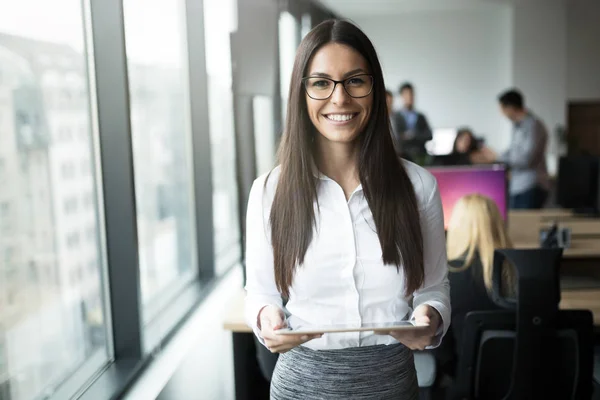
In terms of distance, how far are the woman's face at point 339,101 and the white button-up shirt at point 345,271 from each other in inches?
4.5

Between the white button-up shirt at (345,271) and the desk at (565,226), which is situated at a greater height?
the white button-up shirt at (345,271)

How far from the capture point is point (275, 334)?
1077 mm

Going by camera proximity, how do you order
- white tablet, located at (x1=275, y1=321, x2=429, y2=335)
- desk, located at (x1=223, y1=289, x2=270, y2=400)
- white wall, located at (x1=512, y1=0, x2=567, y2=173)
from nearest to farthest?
white tablet, located at (x1=275, y1=321, x2=429, y2=335) → desk, located at (x1=223, y1=289, x2=270, y2=400) → white wall, located at (x1=512, y1=0, x2=567, y2=173)

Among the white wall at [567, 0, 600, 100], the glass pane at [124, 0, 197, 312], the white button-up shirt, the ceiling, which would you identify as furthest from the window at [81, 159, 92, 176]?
the white wall at [567, 0, 600, 100]

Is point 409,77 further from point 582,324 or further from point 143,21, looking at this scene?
point 582,324

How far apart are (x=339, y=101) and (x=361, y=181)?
173 millimetres

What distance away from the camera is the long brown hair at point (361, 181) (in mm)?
1142

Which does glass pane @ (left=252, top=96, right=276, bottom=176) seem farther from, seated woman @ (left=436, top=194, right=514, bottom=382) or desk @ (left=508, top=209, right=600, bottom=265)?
desk @ (left=508, top=209, right=600, bottom=265)

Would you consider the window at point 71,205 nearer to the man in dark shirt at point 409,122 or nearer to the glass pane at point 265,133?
the glass pane at point 265,133

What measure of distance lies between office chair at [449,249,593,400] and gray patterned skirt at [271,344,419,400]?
724mm

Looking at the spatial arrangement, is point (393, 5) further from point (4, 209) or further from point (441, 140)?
point (4, 209)

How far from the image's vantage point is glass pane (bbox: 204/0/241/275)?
3.16 metres

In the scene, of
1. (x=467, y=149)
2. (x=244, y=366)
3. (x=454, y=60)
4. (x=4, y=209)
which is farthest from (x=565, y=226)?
(x=454, y=60)

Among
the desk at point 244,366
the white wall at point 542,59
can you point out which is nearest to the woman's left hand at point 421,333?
the desk at point 244,366
